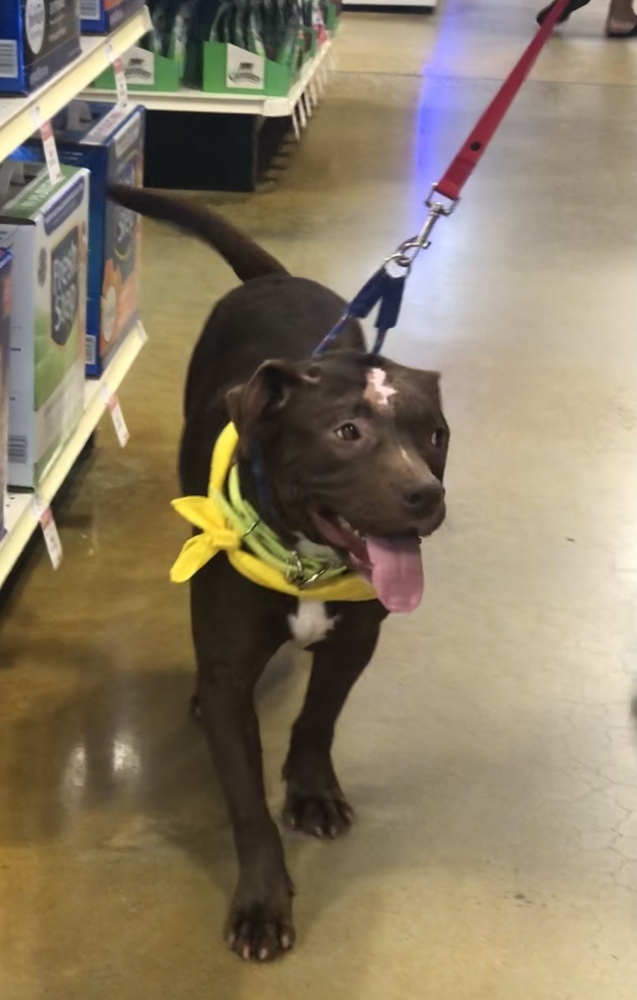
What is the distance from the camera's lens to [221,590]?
150 cm

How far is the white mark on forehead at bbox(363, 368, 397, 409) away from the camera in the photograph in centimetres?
128

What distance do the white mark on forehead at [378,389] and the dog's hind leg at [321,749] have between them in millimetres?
412

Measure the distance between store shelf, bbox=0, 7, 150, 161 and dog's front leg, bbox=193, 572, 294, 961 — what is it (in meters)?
0.68

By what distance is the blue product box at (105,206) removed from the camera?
7.18ft

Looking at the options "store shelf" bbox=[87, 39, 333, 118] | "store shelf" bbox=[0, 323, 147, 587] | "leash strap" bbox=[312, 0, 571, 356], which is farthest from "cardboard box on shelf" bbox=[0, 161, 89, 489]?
"store shelf" bbox=[87, 39, 333, 118]

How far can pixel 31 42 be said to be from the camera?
1734mm

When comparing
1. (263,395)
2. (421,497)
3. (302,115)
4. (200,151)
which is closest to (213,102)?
(200,151)

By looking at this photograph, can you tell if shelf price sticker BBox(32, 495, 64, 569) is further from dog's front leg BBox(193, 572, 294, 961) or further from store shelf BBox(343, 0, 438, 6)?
store shelf BBox(343, 0, 438, 6)

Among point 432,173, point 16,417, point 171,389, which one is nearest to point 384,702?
point 16,417

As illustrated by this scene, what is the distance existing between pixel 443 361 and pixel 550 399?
1.02 ft

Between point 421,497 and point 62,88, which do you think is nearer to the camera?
point 421,497

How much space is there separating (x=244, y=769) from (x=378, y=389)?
51cm

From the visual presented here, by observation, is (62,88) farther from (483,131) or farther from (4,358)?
(483,131)

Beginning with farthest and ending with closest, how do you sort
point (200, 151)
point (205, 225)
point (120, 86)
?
point (200, 151)
point (120, 86)
point (205, 225)
